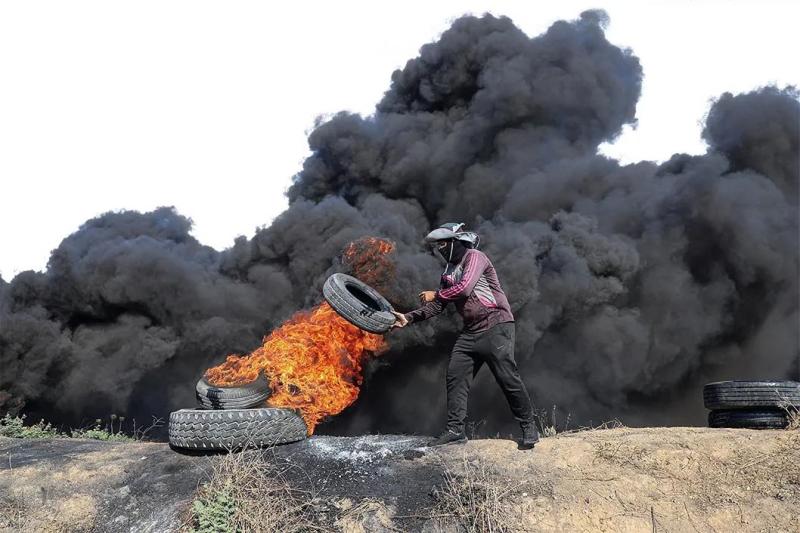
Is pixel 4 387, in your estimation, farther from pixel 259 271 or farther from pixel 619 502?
pixel 619 502

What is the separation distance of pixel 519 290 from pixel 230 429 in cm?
1784

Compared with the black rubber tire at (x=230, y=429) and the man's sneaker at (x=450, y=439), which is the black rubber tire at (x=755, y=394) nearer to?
the man's sneaker at (x=450, y=439)

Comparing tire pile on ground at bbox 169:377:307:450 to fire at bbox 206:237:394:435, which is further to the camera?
fire at bbox 206:237:394:435

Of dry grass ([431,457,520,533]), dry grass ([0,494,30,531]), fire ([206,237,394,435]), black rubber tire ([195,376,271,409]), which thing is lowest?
dry grass ([0,494,30,531])

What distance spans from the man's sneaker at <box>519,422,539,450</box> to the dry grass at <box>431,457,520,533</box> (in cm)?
60

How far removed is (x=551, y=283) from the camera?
2555 centimetres

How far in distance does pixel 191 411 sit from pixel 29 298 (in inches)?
951

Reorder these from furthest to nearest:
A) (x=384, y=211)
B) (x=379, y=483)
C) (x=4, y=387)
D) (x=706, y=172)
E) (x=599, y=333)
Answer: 1. (x=384, y=211)
2. (x=706, y=172)
3. (x=599, y=333)
4. (x=4, y=387)
5. (x=379, y=483)

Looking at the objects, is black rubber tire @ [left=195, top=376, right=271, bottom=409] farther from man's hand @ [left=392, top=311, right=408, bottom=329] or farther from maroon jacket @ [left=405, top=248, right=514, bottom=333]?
maroon jacket @ [left=405, top=248, right=514, bottom=333]

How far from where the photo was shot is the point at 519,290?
2373cm

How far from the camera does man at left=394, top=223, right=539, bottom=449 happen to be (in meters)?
6.89

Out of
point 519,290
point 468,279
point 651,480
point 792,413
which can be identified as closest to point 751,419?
point 792,413

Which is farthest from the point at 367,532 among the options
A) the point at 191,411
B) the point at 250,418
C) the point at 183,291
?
the point at 183,291

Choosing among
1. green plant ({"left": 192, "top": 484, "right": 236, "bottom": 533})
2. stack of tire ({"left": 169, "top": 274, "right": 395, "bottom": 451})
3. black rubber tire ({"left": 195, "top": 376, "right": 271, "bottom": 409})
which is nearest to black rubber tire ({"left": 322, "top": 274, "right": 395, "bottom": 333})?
stack of tire ({"left": 169, "top": 274, "right": 395, "bottom": 451})
